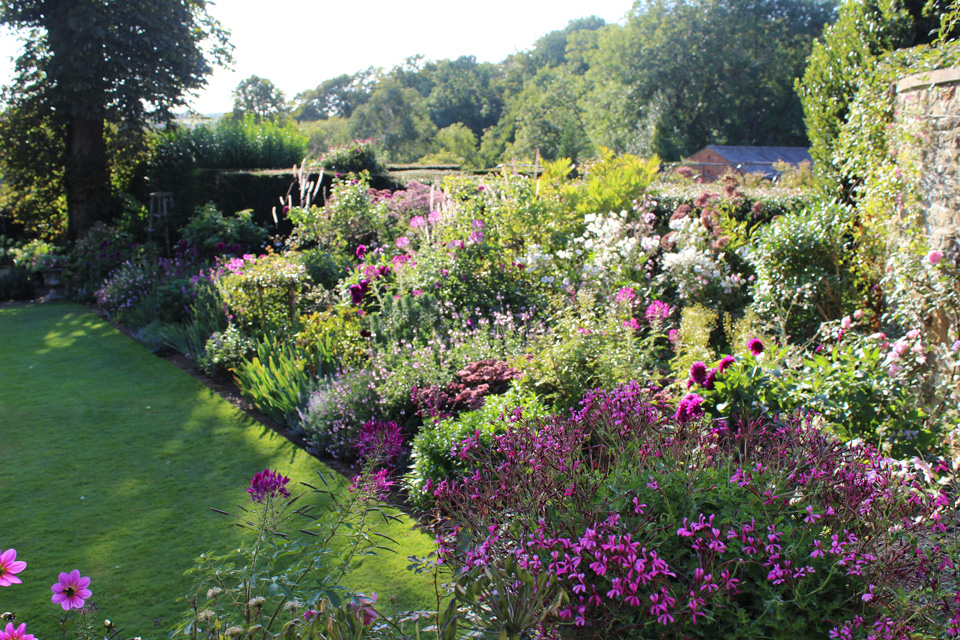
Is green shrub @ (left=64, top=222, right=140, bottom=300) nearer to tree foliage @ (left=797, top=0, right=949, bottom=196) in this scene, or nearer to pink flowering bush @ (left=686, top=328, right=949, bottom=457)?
pink flowering bush @ (left=686, top=328, right=949, bottom=457)

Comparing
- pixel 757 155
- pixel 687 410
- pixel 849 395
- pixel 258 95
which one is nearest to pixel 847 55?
pixel 849 395

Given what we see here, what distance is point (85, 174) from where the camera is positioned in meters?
11.7

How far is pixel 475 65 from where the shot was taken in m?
64.1

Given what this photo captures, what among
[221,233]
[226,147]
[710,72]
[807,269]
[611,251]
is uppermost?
[710,72]

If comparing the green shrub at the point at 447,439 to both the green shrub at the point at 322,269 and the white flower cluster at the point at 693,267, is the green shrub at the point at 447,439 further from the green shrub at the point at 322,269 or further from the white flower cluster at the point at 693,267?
the green shrub at the point at 322,269

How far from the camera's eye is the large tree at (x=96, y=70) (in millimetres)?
10711

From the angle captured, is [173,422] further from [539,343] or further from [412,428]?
[539,343]

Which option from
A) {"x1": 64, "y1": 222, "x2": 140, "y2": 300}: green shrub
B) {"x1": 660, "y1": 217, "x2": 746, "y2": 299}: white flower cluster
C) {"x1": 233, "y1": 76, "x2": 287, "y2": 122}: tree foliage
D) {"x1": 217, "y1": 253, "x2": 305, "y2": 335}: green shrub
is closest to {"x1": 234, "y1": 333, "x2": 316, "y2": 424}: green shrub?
{"x1": 217, "y1": 253, "x2": 305, "y2": 335}: green shrub

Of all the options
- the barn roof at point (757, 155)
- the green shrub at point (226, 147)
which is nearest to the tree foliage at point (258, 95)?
the barn roof at point (757, 155)

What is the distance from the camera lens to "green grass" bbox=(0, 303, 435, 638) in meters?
2.81

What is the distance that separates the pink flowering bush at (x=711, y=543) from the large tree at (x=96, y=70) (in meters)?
12.1

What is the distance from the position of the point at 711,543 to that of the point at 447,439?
1917 millimetres

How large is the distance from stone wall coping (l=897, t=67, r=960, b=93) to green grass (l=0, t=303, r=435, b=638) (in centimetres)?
403

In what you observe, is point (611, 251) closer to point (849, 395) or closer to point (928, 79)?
point (928, 79)
